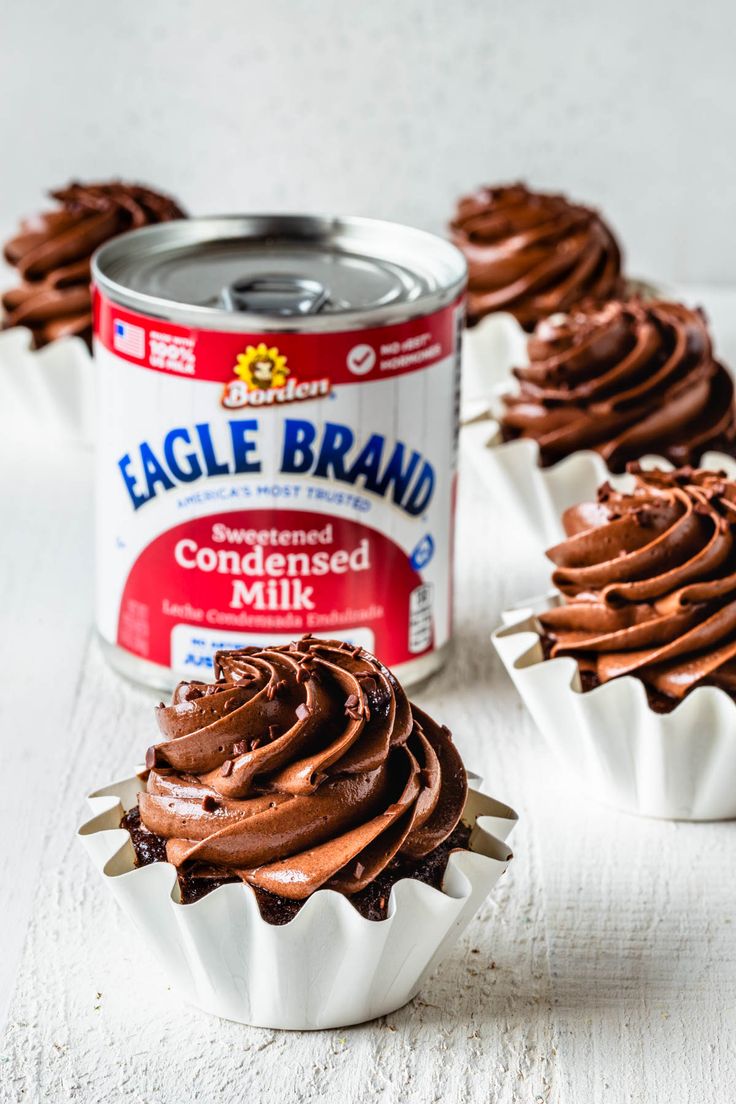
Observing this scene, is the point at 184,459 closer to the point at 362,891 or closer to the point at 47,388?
the point at 362,891

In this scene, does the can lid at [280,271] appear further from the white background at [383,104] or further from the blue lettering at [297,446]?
the white background at [383,104]

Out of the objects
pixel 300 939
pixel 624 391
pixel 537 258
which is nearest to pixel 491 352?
pixel 537 258

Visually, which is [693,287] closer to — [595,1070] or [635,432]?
[635,432]

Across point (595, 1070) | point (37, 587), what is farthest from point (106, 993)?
point (37, 587)

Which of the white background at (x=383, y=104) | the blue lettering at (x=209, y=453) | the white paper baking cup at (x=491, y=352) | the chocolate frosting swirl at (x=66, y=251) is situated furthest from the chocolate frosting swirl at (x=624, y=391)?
the white background at (x=383, y=104)

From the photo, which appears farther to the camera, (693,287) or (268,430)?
(693,287)

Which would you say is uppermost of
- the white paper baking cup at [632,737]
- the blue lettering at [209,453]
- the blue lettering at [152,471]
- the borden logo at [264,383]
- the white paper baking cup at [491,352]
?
the borden logo at [264,383]

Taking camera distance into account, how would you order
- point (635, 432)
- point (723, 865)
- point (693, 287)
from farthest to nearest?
point (693, 287)
point (635, 432)
point (723, 865)
